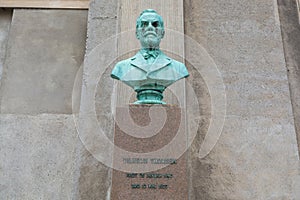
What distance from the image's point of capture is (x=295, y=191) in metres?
4.89

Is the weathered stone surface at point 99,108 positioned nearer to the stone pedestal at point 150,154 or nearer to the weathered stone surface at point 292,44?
the stone pedestal at point 150,154

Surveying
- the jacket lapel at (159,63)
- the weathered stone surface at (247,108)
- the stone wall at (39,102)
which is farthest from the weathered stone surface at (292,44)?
the stone wall at (39,102)

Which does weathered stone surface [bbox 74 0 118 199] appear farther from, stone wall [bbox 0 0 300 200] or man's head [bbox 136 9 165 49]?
man's head [bbox 136 9 165 49]

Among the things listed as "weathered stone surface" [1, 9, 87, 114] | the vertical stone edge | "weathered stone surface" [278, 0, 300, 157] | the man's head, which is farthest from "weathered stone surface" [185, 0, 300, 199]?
the vertical stone edge

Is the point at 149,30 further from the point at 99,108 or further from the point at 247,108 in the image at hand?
the point at 247,108

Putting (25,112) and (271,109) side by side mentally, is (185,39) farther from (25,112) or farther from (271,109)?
(25,112)

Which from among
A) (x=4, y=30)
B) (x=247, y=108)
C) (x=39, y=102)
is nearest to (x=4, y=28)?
(x=4, y=30)

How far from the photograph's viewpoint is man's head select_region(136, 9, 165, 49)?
385cm

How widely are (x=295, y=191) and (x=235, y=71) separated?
2073 mm

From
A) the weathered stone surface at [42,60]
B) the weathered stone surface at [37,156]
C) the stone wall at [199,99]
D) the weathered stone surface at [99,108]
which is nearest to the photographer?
the weathered stone surface at [99,108]

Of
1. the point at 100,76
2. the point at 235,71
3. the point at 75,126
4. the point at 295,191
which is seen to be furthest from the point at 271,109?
the point at 75,126

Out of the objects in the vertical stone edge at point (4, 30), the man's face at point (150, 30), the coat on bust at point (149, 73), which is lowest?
the coat on bust at point (149, 73)

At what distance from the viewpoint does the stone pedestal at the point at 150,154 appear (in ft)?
10.8

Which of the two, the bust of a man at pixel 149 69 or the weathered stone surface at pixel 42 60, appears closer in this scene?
the bust of a man at pixel 149 69
